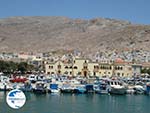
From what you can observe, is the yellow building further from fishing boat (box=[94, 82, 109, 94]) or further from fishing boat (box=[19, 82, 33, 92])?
fishing boat (box=[19, 82, 33, 92])

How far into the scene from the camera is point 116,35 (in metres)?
195

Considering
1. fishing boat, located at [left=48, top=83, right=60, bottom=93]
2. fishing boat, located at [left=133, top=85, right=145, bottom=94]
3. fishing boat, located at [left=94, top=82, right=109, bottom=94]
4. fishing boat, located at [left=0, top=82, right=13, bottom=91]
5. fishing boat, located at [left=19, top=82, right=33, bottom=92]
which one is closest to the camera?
fishing boat, located at [left=19, top=82, right=33, bottom=92]

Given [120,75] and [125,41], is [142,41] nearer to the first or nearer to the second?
[125,41]

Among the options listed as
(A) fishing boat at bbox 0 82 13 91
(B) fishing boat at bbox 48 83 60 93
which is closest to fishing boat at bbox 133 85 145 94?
(B) fishing boat at bbox 48 83 60 93

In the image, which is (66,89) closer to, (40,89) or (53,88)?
(53,88)

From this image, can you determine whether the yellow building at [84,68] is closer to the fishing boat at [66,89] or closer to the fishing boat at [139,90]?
the fishing boat at [139,90]

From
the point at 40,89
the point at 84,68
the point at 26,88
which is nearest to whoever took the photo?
the point at 40,89

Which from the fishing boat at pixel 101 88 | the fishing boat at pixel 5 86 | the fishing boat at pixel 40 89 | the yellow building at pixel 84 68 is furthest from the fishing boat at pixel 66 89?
the yellow building at pixel 84 68

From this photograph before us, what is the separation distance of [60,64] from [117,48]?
89.7 metres

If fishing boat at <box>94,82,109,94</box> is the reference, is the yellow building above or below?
above

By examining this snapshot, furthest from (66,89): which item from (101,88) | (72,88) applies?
(101,88)

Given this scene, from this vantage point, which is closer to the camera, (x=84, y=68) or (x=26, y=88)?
(x=26, y=88)

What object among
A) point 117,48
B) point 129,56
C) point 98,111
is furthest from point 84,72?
point 117,48

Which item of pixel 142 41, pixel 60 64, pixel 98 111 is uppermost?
pixel 142 41
